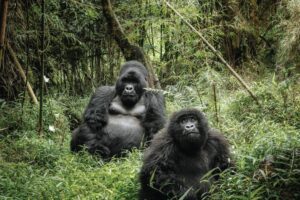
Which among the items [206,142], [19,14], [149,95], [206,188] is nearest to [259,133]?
[206,142]

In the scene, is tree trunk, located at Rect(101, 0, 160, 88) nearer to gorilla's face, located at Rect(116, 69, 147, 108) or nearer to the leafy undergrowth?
gorilla's face, located at Rect(116, 69, 147, 108)

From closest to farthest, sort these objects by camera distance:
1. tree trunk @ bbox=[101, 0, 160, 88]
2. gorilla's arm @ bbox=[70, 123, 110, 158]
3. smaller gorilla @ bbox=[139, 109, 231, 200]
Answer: smaller gorilla @ bbox=[139, 109, 231, 200] < gorilla's arm @ bbox=[70, 123, 110, 158] < tree trunk @ bbox=[101, 0, 160, 88]

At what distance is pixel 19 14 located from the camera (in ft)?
24.4

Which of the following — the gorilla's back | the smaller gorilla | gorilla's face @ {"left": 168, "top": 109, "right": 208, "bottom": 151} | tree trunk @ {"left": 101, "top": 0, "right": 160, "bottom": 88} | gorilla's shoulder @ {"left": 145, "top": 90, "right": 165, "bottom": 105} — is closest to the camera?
the smaller gorilla

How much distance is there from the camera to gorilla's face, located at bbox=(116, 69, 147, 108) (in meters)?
6.33

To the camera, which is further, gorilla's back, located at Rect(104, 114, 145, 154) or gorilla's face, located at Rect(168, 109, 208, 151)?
gorilla's back, located at Rect(104, 114, 145, 154)

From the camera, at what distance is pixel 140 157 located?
5.46 meters

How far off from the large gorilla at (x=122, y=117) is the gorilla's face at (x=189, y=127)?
193 centimetres

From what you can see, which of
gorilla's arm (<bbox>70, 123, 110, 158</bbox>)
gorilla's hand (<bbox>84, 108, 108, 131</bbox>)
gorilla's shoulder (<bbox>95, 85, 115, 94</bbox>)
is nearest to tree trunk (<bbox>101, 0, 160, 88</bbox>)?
gorilla's shoulder (<bbox>95, 85, 115, 94</bbox>)

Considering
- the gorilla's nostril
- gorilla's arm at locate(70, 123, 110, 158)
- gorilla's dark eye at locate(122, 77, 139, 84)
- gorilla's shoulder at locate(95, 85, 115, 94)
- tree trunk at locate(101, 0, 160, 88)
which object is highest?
tree trunk at locate(101, 0, 160, 88)

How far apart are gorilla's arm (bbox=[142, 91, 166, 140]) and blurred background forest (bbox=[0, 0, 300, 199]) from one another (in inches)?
9.7

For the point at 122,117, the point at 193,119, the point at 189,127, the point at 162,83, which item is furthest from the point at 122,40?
the point at 189,127

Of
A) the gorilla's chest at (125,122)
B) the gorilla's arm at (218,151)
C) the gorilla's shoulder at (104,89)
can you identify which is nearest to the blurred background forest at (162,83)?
the gorilla's arm at (218,151)

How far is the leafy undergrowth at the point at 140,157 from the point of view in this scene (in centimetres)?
359
